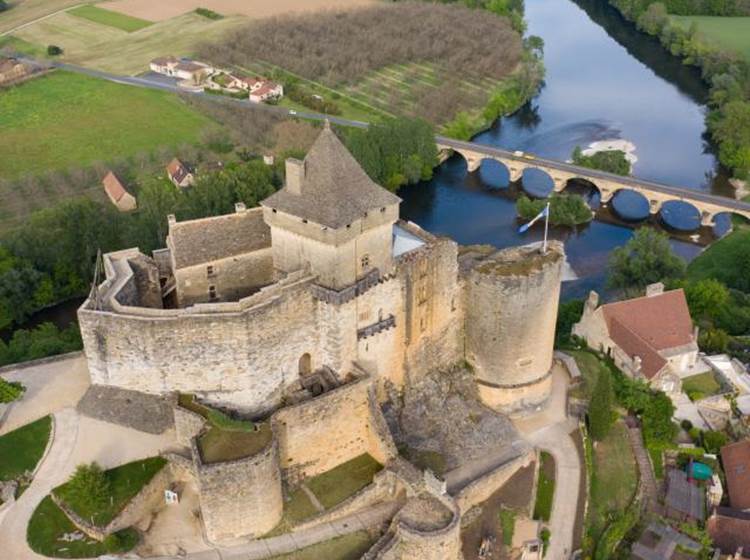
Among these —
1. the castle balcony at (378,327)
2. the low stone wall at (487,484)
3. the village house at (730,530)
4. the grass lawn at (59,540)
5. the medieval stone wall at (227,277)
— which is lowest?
the village house at (730,530)

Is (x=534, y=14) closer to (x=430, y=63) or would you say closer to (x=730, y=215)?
(x=430, y=63)

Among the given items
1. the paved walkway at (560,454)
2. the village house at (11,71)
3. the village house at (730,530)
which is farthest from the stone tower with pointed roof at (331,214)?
the village house at (11,71)

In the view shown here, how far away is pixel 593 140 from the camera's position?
97250 mm

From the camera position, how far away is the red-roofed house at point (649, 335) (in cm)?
4844

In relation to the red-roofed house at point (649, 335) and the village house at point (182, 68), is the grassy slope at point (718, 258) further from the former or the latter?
the village house at point (182, 68)

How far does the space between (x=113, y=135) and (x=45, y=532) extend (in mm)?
63346

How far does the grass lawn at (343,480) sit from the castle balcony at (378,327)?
5.66m

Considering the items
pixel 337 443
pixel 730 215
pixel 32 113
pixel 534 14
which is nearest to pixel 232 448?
pixel 337 443

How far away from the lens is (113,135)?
90.3 m

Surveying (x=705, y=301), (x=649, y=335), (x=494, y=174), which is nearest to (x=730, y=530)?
(x=649, y=335)

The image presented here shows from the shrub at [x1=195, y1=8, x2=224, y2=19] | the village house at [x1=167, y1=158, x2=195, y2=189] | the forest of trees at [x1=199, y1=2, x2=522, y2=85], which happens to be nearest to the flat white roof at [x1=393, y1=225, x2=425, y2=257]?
the village house at [x1=167, y1=158, x2=195, y2=189]

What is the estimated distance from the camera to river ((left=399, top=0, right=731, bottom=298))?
78688 millimetres

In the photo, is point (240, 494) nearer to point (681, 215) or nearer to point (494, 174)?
point (681, 215)

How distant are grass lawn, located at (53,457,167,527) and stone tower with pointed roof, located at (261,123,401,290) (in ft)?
35.2
